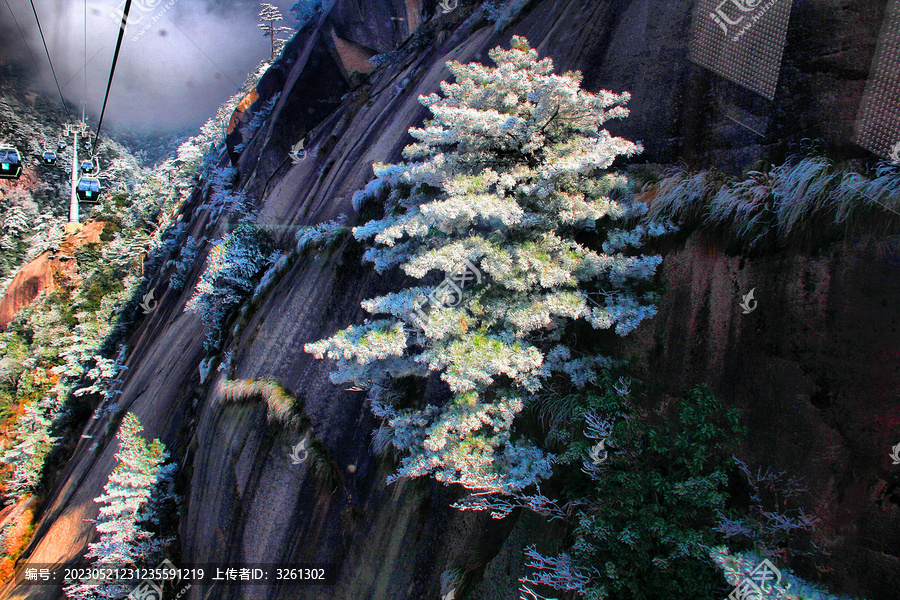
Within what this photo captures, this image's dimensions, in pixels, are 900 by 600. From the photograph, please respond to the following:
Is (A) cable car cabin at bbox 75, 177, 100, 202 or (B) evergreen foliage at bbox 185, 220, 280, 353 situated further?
(B) evergreen foliage at bbox 185, 220, 280, 353

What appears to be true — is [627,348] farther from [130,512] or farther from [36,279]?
[36,279]

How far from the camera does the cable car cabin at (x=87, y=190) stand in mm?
11930

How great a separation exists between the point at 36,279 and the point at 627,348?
124ft

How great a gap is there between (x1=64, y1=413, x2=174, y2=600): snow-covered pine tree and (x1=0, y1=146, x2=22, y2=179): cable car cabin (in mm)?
7345

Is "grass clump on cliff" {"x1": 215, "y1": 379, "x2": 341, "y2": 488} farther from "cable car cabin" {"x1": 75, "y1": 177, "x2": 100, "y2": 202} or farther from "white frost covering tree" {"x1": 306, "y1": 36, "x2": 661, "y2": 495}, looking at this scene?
"cable car cabin" {"x1": 75, "y1": 177, "x2": 100, "y2": 202}

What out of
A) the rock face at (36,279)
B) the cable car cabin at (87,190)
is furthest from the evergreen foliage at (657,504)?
the rock face at (36,279)

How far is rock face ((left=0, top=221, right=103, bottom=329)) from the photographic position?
2714cm

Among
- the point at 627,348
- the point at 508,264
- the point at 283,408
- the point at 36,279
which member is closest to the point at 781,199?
the point at 627,348

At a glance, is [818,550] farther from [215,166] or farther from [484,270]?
[215,166]

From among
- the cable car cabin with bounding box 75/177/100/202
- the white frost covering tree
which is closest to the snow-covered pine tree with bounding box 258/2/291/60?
the cable car cabin with bounding box 75/177/100/202

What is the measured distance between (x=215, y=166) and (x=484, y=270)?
2550cm

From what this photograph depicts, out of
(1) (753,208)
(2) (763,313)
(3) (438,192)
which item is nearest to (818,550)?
(2) (763,313)

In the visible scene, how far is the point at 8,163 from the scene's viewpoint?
10.8 metres

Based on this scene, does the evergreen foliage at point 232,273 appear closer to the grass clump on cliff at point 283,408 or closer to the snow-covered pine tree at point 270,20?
the grass clump on cliff at point 283,408
